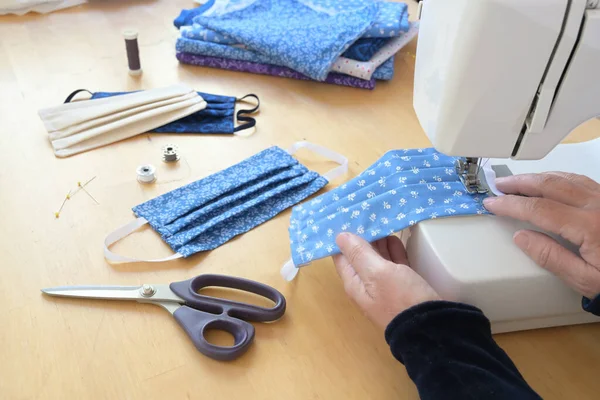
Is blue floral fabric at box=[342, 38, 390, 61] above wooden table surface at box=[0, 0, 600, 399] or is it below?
above

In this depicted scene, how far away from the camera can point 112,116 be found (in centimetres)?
123

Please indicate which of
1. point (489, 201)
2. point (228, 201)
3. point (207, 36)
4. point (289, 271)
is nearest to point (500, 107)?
point (489, 201)

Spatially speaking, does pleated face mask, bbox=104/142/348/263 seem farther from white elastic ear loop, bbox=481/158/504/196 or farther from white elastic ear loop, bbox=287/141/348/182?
white elastic ear loop, bbox=481/158/504/196

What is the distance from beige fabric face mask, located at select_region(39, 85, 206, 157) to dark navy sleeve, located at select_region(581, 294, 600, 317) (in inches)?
33.6

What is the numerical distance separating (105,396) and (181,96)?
74 cm

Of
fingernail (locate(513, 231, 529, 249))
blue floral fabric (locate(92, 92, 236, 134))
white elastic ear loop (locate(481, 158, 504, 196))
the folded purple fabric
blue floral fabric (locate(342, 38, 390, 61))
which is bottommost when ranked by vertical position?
blue floral fabric (locate(92, 92, 236, 134))

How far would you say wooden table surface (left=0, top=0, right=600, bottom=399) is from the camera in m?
0.76

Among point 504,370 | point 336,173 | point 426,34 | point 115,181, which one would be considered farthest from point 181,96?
point 504,370

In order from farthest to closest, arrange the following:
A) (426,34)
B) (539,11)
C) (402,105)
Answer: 1. (402,105)
2. (426,34)
3. (539,11)

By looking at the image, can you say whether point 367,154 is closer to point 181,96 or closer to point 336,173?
point 336,173

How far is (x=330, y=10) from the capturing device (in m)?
1.57

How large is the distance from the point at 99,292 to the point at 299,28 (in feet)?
2.97

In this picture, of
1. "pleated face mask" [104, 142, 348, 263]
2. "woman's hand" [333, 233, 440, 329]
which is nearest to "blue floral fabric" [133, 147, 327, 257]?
"pleated face mask" [104, 142, 348, 263]

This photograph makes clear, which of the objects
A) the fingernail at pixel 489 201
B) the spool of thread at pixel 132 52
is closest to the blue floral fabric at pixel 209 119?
the spool of thread at pixel 132 52
